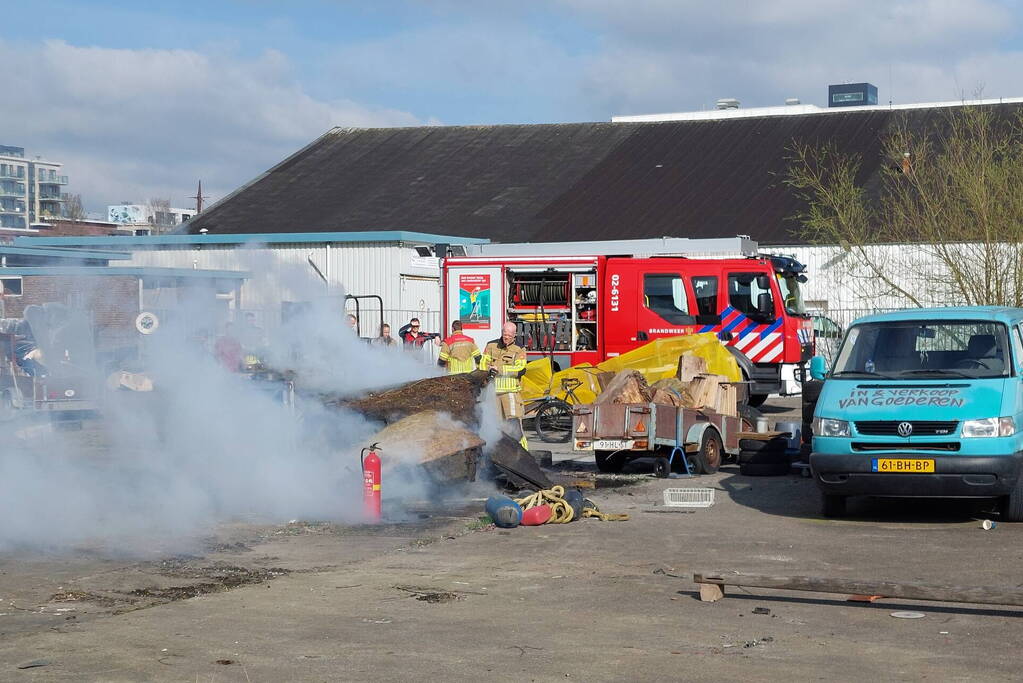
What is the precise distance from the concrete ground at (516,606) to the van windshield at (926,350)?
1471 millimetres

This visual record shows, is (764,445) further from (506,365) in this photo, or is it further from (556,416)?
(556,416)

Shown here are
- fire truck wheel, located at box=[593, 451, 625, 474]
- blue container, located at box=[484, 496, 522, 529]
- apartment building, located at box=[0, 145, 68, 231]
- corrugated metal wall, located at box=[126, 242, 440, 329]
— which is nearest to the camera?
blue container, located at box=[484, 496, 522, 529]

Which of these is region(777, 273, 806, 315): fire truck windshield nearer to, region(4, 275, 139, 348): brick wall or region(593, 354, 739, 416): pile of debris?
region(593, 354, 739, 416): pile of debris

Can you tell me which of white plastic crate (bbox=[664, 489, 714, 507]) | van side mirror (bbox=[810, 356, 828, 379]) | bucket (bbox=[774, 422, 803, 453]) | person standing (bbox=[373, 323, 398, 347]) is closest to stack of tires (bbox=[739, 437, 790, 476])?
bucket (bbox=[774, 422, 803, 453])

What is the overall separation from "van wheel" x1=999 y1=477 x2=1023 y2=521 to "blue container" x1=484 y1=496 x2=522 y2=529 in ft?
15.2

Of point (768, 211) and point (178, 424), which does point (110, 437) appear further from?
point (768, 211)

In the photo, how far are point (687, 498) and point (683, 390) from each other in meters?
4.28

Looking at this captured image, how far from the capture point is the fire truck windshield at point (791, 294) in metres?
24.1

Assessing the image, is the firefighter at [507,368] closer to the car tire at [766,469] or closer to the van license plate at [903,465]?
the car tire at [766,469]

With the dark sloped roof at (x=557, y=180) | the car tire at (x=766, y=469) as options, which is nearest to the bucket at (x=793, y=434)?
the car tire at (x=766, y=469)

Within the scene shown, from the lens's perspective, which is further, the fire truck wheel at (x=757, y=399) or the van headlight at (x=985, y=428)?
the fire truck wheel at (x=757, y=399)

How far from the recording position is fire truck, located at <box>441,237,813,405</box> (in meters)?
23.7

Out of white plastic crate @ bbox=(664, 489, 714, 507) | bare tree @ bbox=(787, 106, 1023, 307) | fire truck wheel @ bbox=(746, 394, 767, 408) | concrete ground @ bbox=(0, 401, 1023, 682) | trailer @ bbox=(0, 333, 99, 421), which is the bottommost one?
Answer: concrete ground @ bbox=(0, 401, 1023, 682)

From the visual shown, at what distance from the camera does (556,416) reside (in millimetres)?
20578
